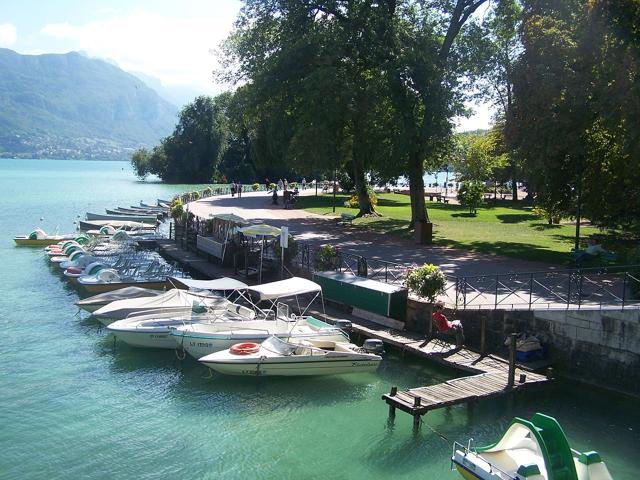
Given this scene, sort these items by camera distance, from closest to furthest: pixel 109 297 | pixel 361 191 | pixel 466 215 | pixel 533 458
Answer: pixel 533 458, pixel 109 297, pixel 361 191, pixel 466 215

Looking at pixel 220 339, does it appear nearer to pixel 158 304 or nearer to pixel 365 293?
pixel 158 304

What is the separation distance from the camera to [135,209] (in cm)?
6112

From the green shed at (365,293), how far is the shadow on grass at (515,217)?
2653 cm

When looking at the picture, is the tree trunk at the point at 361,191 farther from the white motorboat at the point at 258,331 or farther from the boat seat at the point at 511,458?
the boat seat at the point at 511,458

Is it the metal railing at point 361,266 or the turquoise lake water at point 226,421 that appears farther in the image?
the metal railing at point 361,266

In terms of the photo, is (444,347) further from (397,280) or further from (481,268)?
(481,268)

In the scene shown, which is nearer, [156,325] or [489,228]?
[156,325]

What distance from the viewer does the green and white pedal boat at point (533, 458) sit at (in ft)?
38.7

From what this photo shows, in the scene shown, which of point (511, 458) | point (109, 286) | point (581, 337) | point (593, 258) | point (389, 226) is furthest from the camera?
point (389, 226)

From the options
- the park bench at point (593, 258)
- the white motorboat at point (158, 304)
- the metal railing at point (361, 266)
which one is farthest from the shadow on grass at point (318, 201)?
the white motorboat at point (158, 304)

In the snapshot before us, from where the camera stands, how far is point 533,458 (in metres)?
12.4

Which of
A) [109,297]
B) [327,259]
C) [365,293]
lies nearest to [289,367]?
[365,293]

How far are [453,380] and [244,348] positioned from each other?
21.3ft

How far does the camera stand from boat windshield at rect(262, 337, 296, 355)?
1934 centimetres
